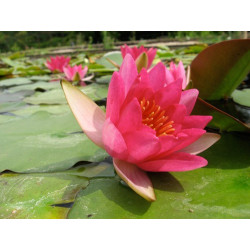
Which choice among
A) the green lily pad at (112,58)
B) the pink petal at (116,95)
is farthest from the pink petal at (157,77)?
the green lily pad at (112,58)

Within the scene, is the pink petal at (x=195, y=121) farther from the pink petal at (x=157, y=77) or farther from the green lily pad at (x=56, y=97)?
the green lily pad at (x=56, y=97)

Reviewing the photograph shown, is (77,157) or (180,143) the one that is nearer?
(180,143)

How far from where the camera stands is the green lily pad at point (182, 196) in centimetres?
50

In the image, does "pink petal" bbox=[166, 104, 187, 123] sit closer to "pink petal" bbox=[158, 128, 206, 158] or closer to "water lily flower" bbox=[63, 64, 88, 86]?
"pink petal" bbox=[158, 128, 206, 158]

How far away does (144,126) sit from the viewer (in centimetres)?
53

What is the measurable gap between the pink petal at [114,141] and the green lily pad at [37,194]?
0.14 meters

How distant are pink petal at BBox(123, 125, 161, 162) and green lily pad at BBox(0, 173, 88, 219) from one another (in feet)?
0.57

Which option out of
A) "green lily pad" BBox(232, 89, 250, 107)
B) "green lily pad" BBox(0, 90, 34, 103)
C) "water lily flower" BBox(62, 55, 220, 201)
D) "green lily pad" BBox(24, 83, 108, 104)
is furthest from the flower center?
"green lily pad" BBox(0, 90, 34, 103)

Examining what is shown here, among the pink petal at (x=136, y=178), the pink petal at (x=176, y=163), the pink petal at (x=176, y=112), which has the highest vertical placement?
the pink petal at (x=176, y=112)

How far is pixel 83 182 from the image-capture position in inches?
25.3

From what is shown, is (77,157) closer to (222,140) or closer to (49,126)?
(49,126)

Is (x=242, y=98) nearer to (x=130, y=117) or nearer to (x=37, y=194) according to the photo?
(x=130, y=117)

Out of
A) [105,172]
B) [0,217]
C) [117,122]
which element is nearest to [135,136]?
[117,122]

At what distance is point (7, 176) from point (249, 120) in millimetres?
892
